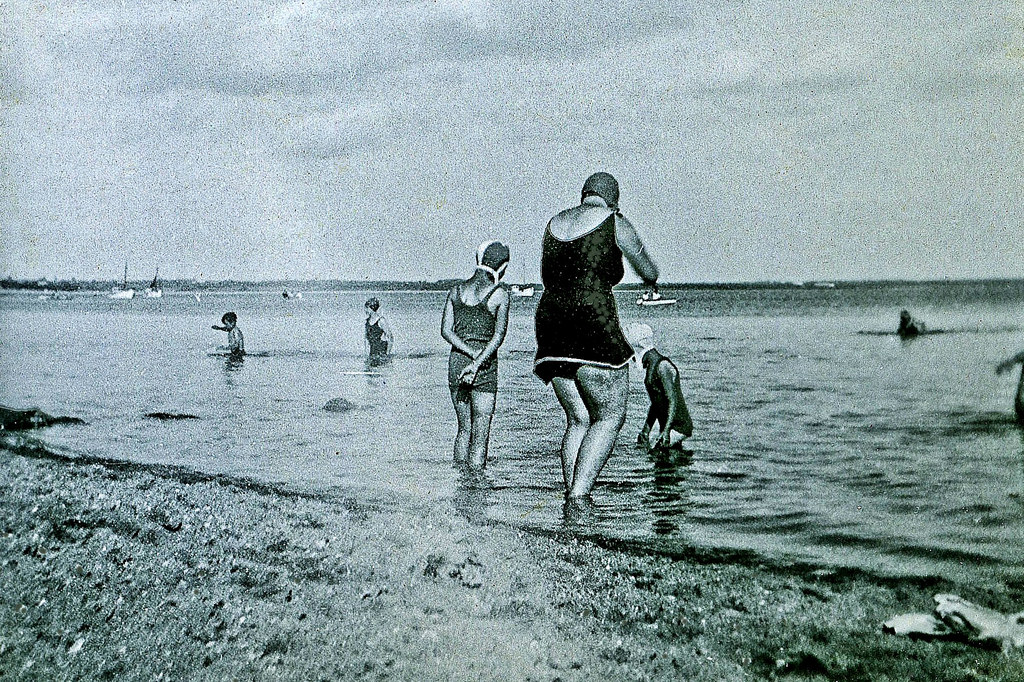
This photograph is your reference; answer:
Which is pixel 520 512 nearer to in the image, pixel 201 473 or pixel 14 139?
pixel 201 473

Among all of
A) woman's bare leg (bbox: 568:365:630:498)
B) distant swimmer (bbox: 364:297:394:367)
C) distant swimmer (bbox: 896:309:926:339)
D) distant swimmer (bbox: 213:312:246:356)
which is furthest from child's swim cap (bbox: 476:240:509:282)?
distant swimmer (bbox: 213:312:246:356)

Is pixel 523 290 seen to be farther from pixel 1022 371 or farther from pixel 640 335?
pixel 1022 371

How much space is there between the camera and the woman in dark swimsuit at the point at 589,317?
325 centimetres

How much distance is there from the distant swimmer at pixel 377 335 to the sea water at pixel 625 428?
10cm

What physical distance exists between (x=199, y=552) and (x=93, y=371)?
212 cm

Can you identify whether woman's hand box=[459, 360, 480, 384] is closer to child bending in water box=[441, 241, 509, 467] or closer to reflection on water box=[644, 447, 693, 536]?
child bending in water box=[441, 241, 509, 467]

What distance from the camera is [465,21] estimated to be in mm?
3766

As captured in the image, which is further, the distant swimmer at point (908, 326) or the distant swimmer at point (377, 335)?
the distant swimmer at point (377, 335)

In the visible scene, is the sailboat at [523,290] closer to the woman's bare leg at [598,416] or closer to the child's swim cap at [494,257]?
the child's swim cap at [494,257]

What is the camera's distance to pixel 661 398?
424 centimetres

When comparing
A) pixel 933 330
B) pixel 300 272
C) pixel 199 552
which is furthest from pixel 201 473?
pixel 933 330

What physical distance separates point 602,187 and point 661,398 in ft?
4.50

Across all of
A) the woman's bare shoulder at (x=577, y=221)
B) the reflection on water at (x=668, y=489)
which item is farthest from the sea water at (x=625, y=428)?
the woman's bare shoulder at (x=577, y=221)

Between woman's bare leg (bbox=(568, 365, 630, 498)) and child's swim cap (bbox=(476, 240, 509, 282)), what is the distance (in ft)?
2.20
